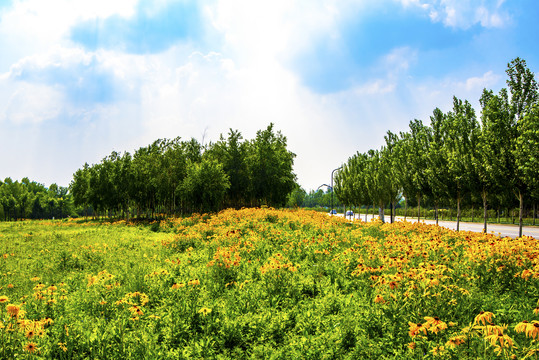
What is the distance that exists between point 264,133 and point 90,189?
2050cm

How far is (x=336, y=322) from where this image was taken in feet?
16.0

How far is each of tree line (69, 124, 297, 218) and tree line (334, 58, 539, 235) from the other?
10.2m

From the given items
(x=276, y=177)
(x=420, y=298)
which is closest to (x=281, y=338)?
(x=420, y=298)

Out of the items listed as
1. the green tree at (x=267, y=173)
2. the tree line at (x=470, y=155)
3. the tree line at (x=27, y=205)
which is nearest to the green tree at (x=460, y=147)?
the tree line at (x=470, y=155)

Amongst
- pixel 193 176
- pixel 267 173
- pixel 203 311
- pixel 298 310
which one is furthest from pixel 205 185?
pixel 203 311

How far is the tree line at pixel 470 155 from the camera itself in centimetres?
1407

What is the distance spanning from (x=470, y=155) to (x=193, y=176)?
20137mm

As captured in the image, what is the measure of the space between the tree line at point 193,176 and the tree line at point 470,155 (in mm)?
10232

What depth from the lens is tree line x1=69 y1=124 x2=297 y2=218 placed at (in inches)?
1134

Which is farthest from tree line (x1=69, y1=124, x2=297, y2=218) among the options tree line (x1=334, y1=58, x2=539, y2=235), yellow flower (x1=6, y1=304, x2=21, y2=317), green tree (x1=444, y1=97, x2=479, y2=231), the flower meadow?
yellow flower (x1=6, y1=304, x2=21, y2=317)

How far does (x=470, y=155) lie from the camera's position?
17.7 metres

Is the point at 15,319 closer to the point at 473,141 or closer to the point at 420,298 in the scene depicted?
the point at 420,298

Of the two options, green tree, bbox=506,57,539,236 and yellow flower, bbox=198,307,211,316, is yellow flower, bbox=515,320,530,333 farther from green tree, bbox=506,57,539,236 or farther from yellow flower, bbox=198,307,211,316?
green tree, bbox=506,57,539,236

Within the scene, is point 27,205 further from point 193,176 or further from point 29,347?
point 29,347
